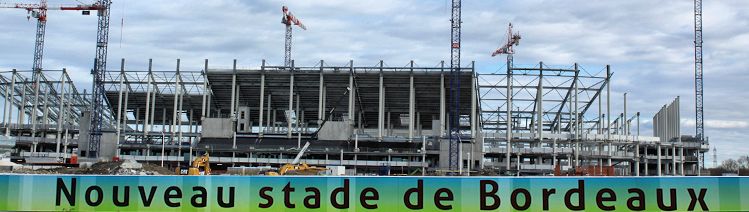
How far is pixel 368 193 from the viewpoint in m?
16.9

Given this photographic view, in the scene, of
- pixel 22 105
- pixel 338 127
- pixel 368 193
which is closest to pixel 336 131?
pixel 338 127

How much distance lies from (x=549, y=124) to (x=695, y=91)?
27872mm

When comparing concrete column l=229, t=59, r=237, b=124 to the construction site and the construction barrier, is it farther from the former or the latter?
the construction barrier

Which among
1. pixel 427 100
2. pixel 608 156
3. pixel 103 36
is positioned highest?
pixel 103 36

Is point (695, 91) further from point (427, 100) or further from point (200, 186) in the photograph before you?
point (200, 186)

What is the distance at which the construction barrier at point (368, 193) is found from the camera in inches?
651

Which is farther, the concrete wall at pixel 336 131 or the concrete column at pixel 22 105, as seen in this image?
the concrete column at pixel 22 105

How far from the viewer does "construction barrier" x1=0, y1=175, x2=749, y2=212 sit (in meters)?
16.5

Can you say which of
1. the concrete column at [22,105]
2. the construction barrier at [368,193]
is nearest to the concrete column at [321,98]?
the concrete column at [22,105]

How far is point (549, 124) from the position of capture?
145375 mm

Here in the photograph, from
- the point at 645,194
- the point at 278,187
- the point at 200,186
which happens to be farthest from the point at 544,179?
the point at 200,186

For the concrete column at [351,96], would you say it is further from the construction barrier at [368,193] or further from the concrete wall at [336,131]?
the construction barrier at [368,193]

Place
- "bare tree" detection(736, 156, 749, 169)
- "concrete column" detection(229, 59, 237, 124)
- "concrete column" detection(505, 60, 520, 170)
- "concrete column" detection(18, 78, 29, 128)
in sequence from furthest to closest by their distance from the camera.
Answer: "bare tree" detection(736, 156, 749, 169), "concrete column" detection(18, 78, 29, 128), "concrete column" detection(229, 59, 237, 124), "concrete column" detection(505, 60, 520, 170)

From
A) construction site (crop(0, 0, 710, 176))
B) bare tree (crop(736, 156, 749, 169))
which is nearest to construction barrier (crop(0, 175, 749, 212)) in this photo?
construction site (crop(0, 0, 710, 176))
